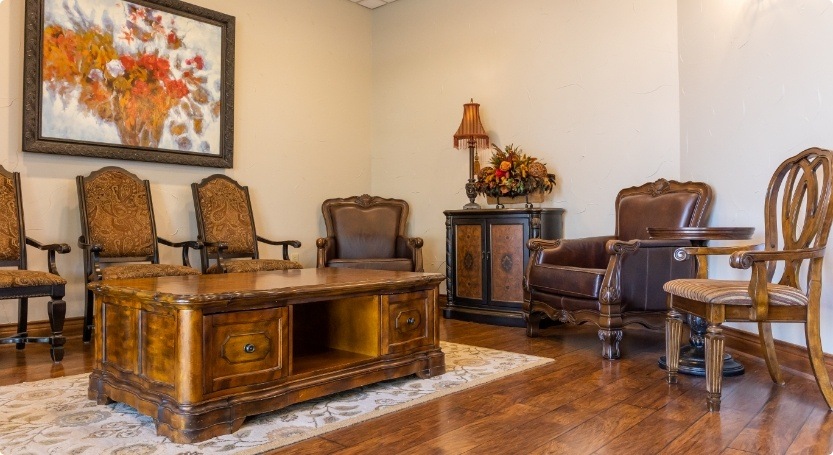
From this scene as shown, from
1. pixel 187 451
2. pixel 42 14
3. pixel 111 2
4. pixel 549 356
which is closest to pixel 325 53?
pixel 111 2

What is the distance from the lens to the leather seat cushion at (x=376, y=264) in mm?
4652

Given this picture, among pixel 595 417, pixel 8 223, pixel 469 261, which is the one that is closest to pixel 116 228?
pixel 8 223

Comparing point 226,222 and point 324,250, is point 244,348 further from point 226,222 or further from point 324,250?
point 324,250

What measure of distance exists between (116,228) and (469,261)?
2.38 m

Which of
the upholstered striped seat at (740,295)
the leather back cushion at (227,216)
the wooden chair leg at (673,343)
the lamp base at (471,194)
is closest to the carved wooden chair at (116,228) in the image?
the leather back cushion at (227,216)

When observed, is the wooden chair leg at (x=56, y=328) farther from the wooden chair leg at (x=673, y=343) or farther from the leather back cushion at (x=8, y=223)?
the wooden chair leg at (x=673, y=343)

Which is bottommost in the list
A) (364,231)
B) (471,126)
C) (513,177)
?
(364,231)

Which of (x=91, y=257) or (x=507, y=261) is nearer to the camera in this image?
(x=91, y=257)

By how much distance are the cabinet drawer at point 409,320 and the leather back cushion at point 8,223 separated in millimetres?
2279

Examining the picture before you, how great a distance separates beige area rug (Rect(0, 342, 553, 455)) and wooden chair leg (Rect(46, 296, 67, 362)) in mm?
437

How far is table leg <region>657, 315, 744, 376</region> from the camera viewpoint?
287 cm

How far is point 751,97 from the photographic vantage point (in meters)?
3.33

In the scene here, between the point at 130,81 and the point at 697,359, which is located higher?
the point at 130,81

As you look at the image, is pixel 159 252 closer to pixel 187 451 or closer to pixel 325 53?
pixel 325 53
